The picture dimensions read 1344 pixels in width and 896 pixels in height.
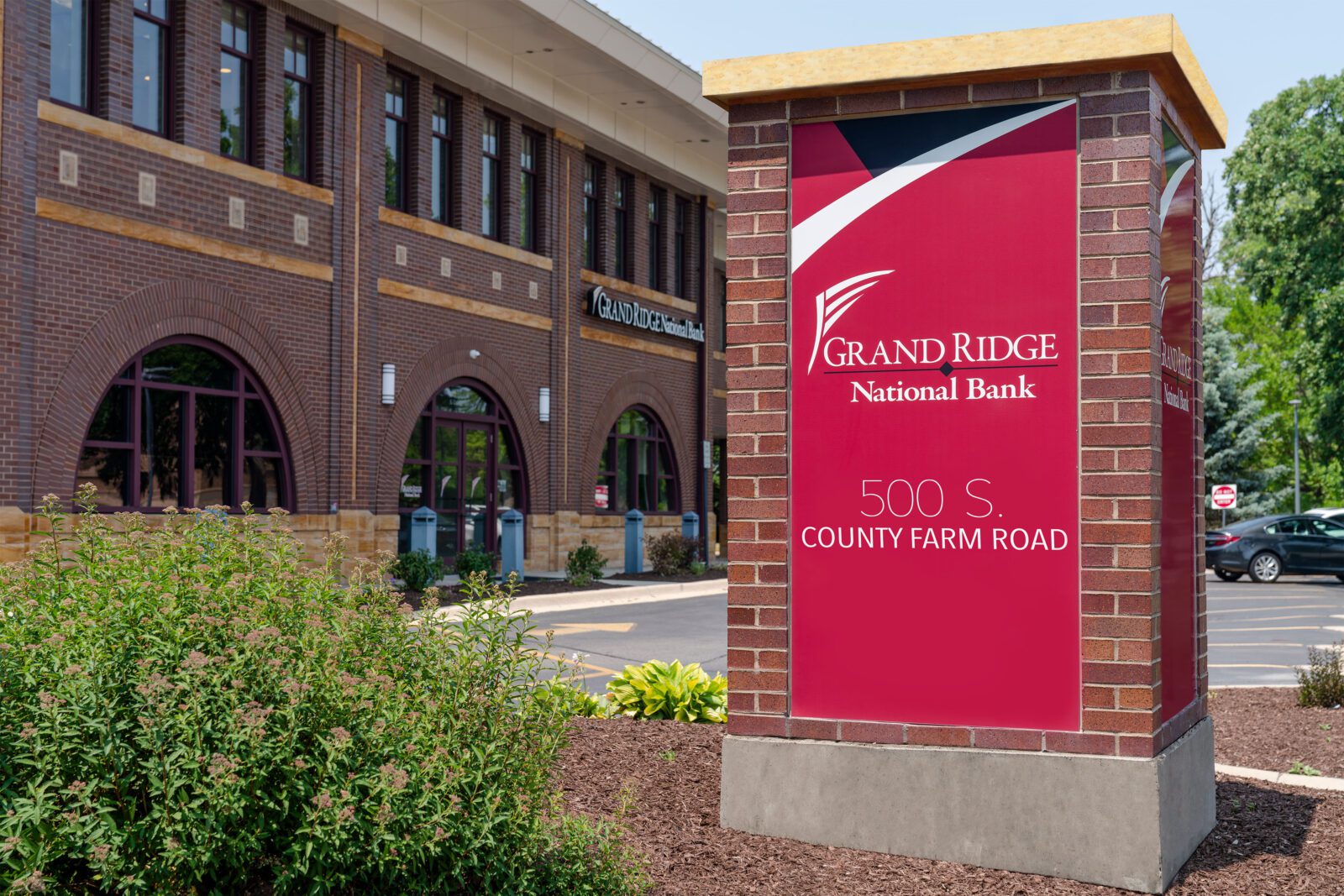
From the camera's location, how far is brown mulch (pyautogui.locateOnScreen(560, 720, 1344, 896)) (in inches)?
214

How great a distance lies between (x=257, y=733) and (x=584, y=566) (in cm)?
2209

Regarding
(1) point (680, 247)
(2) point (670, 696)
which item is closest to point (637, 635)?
(2) point (670, 696)

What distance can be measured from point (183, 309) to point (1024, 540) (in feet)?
51.1

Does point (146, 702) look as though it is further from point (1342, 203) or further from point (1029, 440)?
point (1342, 203)

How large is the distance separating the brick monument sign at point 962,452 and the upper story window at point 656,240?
26.8 meters

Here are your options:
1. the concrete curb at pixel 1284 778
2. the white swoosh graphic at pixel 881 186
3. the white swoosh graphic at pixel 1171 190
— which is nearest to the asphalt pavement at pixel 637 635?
the concrete curb at pixel 1284 778

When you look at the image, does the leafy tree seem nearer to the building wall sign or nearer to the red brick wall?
the building wall sign

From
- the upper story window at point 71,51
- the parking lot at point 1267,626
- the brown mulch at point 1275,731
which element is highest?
the upper story window at point 71,51

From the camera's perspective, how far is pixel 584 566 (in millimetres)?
25766

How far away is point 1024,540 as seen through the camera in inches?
229

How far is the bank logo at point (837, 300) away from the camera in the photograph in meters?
6.12

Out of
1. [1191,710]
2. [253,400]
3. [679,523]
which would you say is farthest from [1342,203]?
[1191,710]

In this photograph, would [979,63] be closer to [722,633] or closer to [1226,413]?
[722,633]

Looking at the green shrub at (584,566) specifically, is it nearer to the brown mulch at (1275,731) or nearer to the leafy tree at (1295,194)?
the brown mulch at (1275,731)
